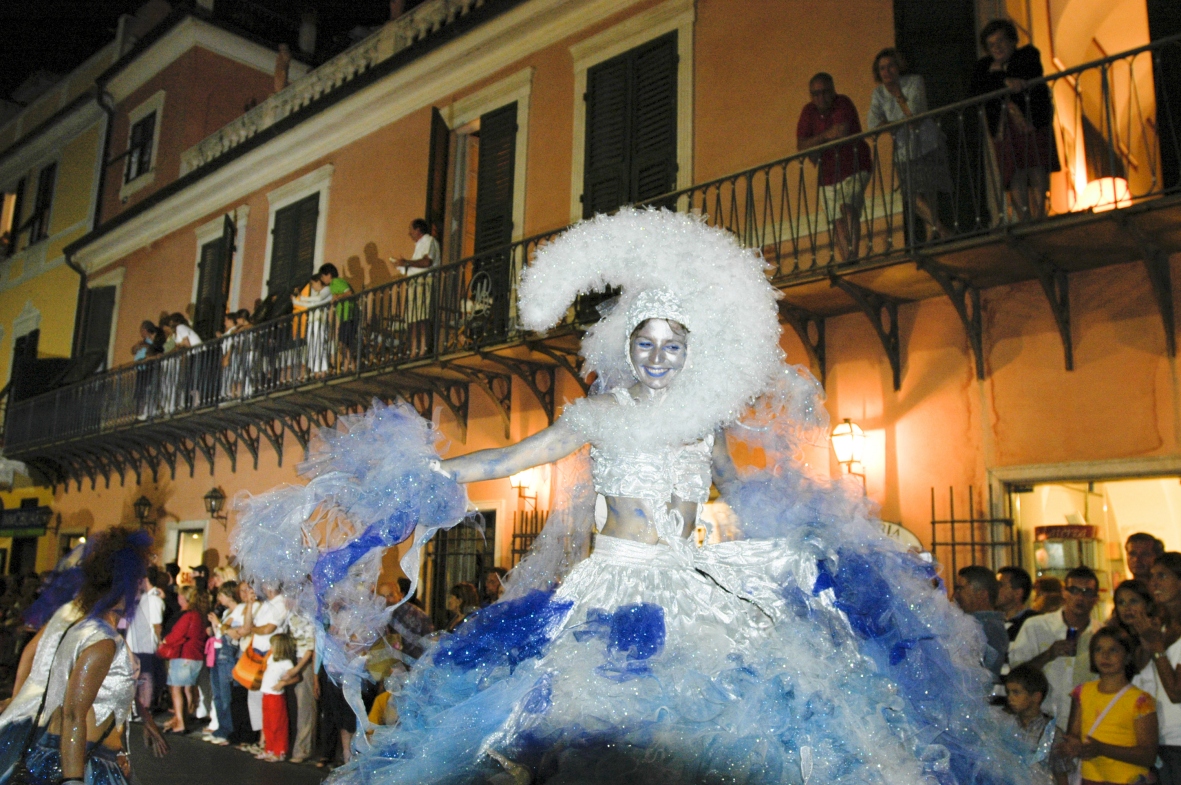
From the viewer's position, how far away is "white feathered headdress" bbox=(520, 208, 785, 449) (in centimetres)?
363

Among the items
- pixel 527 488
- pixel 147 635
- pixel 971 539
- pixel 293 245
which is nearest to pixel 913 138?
pixel 971 539

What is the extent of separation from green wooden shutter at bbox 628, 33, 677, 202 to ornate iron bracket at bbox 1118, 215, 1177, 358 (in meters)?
4.94

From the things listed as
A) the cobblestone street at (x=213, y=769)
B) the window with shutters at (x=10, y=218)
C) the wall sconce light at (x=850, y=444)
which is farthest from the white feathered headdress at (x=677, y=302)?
the window with shutters at (x=10, y=218)

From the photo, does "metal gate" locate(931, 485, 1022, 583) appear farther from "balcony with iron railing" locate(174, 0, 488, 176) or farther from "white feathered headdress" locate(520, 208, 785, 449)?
"balcony with iron railing" locate(174, 0, 488, 176)

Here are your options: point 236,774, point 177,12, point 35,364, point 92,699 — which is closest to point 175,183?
point 177,12

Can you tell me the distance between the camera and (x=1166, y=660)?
5.09 meters

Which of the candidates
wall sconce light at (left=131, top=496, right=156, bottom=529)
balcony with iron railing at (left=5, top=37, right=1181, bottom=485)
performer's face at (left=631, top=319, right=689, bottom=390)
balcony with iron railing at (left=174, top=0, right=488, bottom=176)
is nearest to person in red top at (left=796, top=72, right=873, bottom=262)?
balcony with iron railing at (left=5, top=37, right=1181, bottom=485)

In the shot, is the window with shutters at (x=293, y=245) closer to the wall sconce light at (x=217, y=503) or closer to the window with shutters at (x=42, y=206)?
the wall sconce light at (x=217, y=503)

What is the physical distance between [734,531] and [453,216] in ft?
35.0

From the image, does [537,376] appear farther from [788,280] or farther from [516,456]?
[516,456]

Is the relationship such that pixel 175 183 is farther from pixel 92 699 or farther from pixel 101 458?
pixel 92 699

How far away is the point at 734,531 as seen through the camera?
4105mm

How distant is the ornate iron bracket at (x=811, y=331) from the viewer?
364 inches

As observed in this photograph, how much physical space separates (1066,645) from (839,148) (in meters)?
4.52
